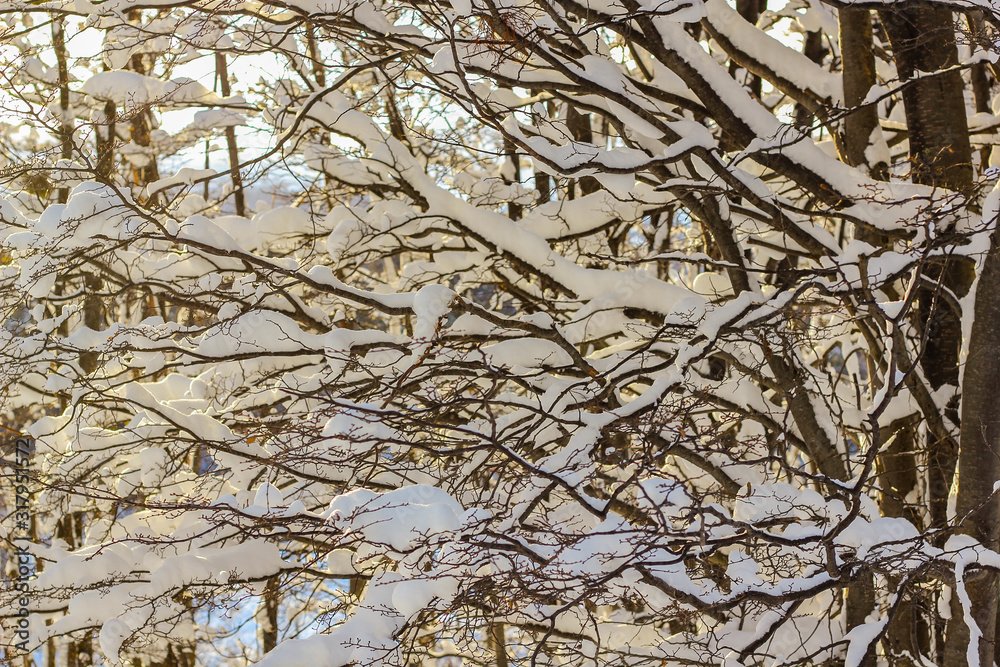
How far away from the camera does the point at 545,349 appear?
5129mm

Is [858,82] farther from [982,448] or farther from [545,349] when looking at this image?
[545,349]

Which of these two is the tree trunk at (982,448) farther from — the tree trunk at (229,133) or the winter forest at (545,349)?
the tree trunk at (229,133)

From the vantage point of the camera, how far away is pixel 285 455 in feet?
11.5

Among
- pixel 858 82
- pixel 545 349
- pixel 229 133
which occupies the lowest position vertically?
pixel 545 349

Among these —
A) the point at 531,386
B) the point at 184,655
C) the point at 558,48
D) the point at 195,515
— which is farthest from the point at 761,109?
the point at 184,655

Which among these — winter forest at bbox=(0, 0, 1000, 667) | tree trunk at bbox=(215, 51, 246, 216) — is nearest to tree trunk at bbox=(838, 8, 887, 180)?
winter forest at bbox=(0, 0, 1000, 667)

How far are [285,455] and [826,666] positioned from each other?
3.52 m

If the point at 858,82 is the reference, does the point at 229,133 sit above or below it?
above

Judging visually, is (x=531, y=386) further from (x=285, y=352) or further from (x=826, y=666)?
(x=826, y=666)

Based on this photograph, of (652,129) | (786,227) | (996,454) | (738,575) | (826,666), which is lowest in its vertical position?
(826,666)

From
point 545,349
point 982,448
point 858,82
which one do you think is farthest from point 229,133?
point 982,448

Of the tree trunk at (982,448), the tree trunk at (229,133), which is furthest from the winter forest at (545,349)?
the tree trunk at (229,133)

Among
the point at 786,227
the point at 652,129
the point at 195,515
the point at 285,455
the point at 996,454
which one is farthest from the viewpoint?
the point at 195,515

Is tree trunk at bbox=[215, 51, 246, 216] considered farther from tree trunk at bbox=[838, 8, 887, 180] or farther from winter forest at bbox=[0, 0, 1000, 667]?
tree trunk at bbox=[838, 8, 887, 180]
